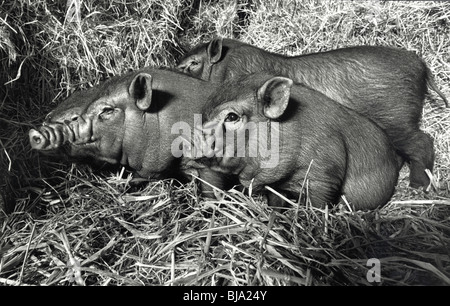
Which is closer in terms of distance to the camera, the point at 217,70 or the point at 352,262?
the point at 352,262

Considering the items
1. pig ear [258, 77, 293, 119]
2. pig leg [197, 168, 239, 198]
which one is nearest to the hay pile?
pig leg [197, 168, 239, 198]

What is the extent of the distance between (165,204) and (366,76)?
7.56ft

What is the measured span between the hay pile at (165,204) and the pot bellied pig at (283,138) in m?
0.23

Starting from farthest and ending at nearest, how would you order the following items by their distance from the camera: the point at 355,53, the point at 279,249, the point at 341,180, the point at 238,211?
1. the point at 355,53
2. the point at 341,180
3. the point at 238,211
4. the point at 279,249

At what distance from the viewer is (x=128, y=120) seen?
418 centimetres

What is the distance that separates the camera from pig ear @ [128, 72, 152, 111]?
3.96 meters

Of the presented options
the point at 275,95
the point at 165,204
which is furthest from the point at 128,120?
the point at 275,95

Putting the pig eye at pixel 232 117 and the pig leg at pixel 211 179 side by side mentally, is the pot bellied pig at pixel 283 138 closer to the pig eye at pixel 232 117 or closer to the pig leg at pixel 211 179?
the pig eye at pixel 232 117

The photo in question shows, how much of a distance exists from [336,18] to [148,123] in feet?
8.82

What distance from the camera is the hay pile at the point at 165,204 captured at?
3.34m

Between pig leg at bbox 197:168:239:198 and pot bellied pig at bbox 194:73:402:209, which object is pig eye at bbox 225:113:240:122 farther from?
pig leg at bbox 197:168:239:198

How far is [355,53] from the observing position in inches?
197
